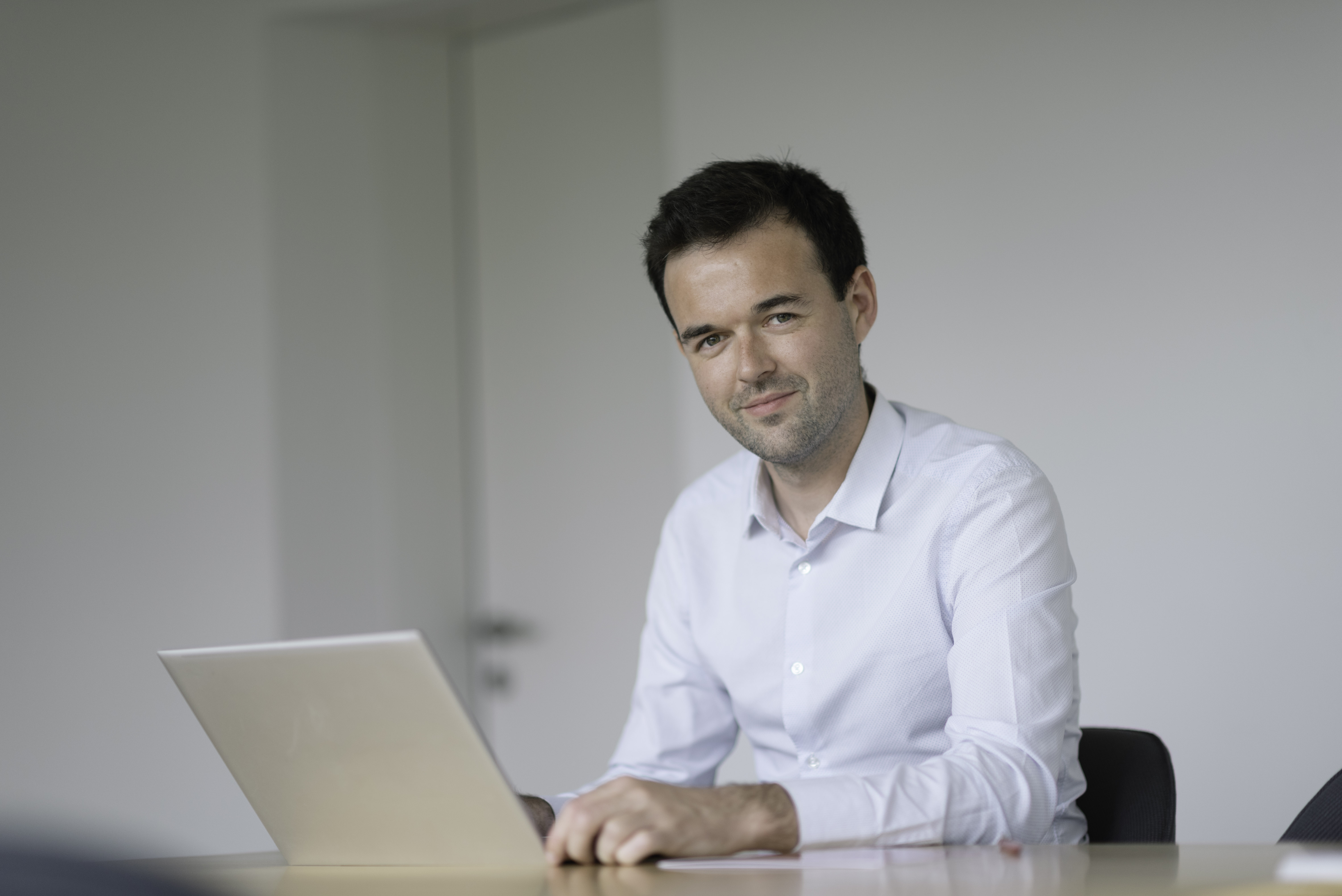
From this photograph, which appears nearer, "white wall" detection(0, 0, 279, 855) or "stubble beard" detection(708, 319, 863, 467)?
"stubble beard" detection(708, 319, 863, 467)

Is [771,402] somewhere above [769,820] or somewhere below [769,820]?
above

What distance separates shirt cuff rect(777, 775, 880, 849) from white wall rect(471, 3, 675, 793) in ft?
7.82

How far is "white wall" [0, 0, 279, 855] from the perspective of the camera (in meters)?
3.00

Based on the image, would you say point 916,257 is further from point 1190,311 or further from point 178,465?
point 178,465

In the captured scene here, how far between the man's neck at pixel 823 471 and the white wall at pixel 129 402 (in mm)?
1863

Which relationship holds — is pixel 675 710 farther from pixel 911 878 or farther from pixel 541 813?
pixel 911 878

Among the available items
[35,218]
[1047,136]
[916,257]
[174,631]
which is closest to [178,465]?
[174,631]

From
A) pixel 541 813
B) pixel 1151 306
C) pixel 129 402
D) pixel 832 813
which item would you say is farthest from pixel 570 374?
pixel 832 813

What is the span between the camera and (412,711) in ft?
3.52

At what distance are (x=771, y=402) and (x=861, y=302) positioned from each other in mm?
302

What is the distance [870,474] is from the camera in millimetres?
1862

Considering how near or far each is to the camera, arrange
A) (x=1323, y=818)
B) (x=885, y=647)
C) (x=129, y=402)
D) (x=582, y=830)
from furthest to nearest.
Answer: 1. (x=129, y=402)
2. (x=885, y=647)
3. (x=1323, y=818)
4. (x=582, y=830)

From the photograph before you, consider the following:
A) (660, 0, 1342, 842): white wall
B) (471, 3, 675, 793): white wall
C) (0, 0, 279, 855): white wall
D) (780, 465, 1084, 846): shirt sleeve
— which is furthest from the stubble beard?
(0, 0, 279, 855): white wall

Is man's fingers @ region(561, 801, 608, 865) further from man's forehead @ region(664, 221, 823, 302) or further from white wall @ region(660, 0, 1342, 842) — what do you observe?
white wall @ region(660, 0, 1342, 842)
